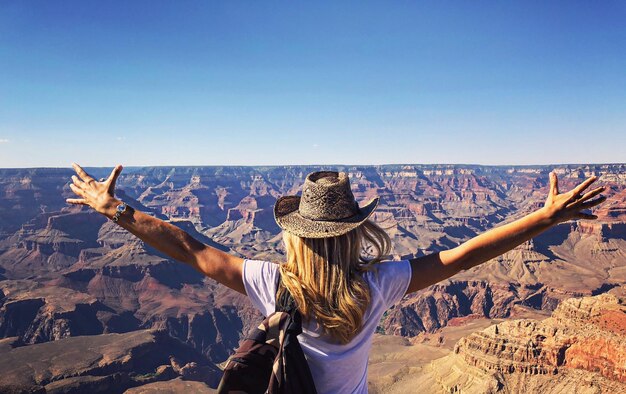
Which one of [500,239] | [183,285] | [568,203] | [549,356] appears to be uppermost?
[568,203]

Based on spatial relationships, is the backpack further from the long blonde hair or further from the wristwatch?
the wristwatch

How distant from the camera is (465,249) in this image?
368 centimetres

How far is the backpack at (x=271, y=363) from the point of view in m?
3.07

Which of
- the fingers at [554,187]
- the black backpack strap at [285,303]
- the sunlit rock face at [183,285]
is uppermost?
the fingers at [554,187]

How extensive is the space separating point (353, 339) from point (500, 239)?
1578mm

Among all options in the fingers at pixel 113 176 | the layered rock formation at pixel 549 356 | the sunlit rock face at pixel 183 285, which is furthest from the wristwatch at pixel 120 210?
the sunlit rock face at pixel 183 285

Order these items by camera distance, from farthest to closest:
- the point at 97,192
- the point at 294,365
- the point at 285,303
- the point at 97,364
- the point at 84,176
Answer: the point at 97,364 < the point at 84,176 < the point at 97,192 < the point at 285,303 < the point at 294,365

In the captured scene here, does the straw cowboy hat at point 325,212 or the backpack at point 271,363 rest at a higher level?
the straw cowboy hat at point 325,212

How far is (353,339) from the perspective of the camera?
349 cm

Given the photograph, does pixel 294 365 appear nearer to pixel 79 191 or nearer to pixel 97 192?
pixel 97 192

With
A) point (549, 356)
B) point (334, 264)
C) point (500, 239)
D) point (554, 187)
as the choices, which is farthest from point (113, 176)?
Result: point (549, 356)

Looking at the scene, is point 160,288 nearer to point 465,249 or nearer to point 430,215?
point 465,249

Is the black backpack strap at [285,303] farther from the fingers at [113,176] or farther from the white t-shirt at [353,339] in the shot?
the fingers at [113,176]

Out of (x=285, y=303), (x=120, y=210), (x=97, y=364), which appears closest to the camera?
(x=285, y=303)
